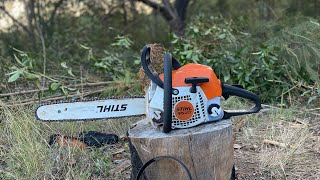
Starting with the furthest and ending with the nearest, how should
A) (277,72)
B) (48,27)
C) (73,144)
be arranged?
(48,27)
(277,72)
(73,144)

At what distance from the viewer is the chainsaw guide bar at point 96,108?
2.71 m

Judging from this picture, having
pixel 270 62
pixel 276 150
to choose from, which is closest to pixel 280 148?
pixel 276 150

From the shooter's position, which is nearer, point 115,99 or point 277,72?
point 115,99

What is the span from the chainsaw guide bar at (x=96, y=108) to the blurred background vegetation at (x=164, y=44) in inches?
36.5

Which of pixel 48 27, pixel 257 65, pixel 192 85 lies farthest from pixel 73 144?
pixel 48 27

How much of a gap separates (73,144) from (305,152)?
4.71 feet

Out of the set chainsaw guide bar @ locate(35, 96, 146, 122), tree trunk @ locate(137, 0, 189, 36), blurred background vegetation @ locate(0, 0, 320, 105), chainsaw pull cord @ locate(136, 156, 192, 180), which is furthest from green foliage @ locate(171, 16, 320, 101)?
tree trunk @ locate(137, 0, 189, 36)

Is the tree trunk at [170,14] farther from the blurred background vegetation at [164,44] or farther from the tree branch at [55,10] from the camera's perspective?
the tree branch at [55,10]

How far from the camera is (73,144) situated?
9.71ft

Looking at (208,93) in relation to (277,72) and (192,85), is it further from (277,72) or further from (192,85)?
(277,72)

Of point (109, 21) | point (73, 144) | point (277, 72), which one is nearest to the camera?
point (73, 144)

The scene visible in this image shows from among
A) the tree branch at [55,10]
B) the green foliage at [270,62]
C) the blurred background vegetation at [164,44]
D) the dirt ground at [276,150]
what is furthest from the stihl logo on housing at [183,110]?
the tree branch at [55,10]

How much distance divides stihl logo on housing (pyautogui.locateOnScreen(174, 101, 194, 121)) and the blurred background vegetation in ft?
5.20

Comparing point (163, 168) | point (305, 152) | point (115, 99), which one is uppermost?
point (115, 99)
